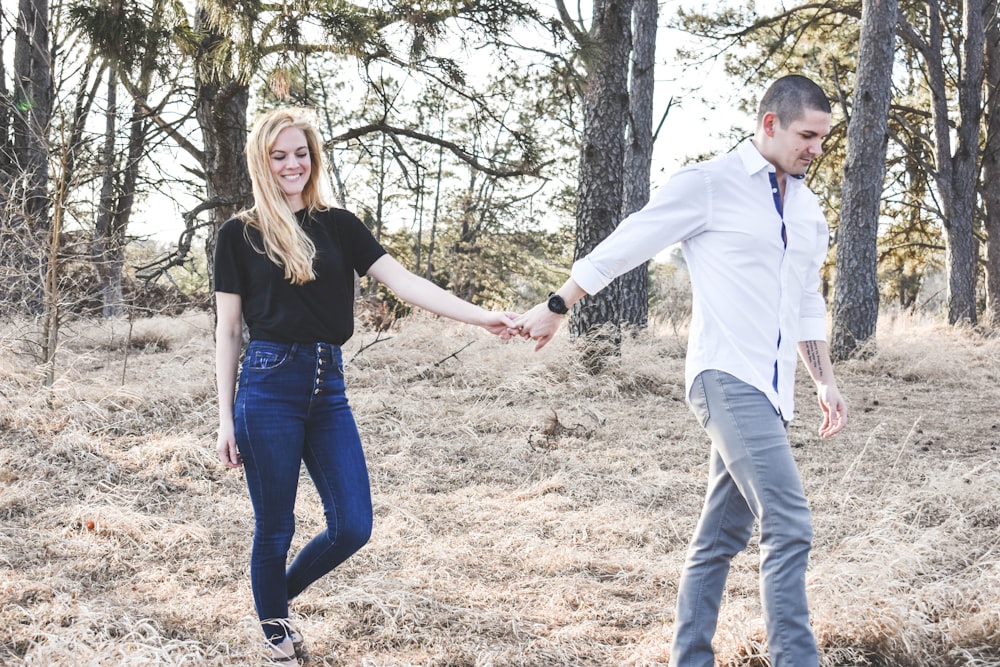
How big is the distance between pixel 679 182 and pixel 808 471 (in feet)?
12.1

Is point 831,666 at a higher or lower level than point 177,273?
lower

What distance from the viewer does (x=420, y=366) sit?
26.6 feet

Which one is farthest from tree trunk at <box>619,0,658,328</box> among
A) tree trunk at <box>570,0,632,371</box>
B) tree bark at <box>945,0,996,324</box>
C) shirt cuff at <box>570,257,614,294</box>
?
shirt cuff at <box>570,257,614,294</box>

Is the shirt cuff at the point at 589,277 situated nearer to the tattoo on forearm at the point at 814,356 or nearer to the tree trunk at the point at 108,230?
the tattoo on forearm at the point at 814,356

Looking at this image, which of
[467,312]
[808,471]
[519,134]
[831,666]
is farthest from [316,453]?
[519,134]

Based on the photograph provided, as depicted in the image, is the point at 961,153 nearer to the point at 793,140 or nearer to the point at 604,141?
the point at 604,141

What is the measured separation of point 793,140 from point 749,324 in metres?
0.54

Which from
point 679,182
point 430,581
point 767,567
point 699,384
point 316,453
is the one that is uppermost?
point 679,182

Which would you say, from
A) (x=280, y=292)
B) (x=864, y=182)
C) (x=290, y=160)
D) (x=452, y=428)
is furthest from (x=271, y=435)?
(x=864, y=182)

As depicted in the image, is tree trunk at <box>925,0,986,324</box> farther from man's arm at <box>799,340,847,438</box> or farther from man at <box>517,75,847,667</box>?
man at <box>517,75,847,667</box>

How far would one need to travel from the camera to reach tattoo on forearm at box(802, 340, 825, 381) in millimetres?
2607

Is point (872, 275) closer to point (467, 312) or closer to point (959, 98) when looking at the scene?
point (959, 98)

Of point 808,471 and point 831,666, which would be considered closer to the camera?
point 831,666

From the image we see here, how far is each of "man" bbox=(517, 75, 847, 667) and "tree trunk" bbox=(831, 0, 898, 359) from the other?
8049 millimetres
